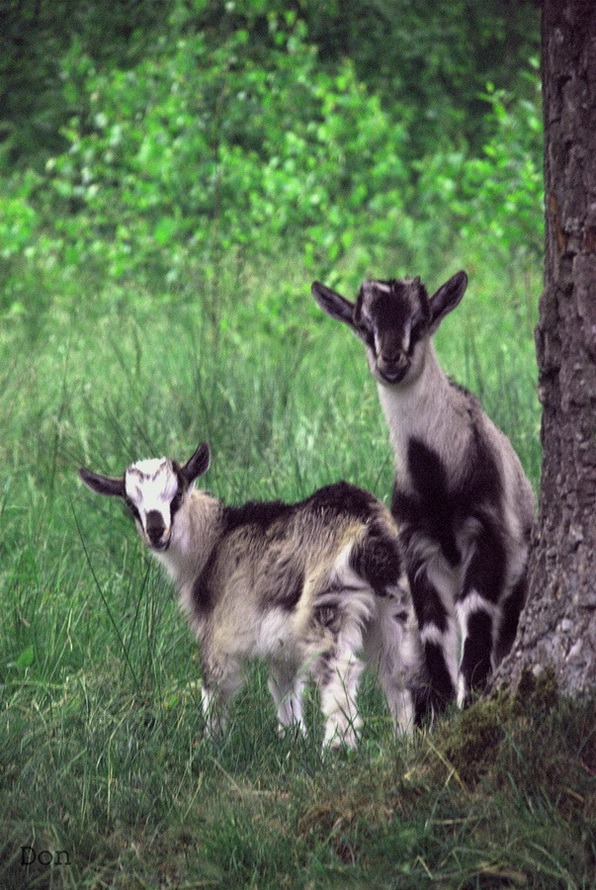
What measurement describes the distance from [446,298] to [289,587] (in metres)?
1.26

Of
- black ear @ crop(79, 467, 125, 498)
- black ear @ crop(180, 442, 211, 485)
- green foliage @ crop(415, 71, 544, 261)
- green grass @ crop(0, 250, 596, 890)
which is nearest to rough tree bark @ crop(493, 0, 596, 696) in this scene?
green grass @ crop(0, 250, 596, 890)

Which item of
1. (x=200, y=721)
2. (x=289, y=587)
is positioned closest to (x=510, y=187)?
(x=289, y=587)

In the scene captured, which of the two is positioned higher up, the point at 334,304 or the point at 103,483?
the point at 334,304

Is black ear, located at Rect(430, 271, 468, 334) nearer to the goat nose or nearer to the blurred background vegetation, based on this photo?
the goat nose

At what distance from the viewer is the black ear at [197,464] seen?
5762 mm

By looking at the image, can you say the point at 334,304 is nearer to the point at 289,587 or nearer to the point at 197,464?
the point at 197,464

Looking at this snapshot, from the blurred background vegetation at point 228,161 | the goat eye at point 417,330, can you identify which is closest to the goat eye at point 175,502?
the goat eye at point 417,330

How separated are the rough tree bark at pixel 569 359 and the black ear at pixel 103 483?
2.18 m

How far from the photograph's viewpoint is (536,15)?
14688mm

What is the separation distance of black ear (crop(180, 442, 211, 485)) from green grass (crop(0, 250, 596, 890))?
17.4 inches

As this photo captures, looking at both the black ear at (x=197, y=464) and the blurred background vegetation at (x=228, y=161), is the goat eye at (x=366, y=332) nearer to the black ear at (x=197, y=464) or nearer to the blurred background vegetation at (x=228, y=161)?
the black ear at (x=197, y=464)

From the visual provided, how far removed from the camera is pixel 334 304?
5.32 m

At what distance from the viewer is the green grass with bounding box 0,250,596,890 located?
11.9ft

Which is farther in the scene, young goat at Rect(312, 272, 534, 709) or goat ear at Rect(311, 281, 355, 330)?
goat ear at Rect(311, 281, 355, 330)
